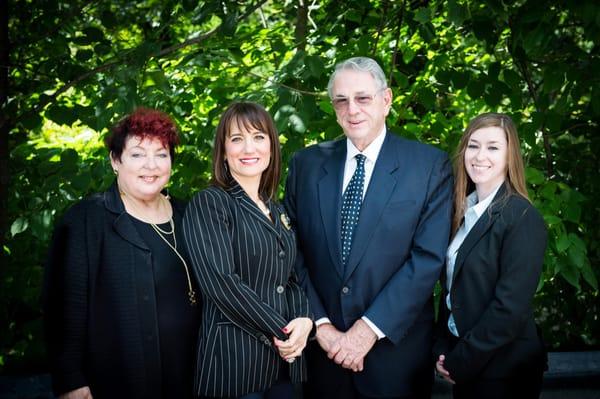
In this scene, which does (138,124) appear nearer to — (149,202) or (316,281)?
(149,202)

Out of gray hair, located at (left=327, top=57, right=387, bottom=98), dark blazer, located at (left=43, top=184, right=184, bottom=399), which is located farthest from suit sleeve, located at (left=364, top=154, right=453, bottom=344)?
dark blazer, located at (left=43, top=184, right=184, bottom=399)

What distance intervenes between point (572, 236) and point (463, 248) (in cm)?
97

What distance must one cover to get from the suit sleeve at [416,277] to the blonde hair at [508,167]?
0.28 ft

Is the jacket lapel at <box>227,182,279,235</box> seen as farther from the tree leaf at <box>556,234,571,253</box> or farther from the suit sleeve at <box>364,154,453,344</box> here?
the tree leaf at <box>556,234,571,253</box>

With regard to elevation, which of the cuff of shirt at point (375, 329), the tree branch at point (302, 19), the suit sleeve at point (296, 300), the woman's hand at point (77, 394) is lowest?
the woman's hand at point (77, 394)

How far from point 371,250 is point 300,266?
35 cm

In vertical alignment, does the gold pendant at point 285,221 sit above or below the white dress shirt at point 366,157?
below

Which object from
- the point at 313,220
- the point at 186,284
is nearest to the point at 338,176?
the point at 313,220

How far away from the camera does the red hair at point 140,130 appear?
2787mm

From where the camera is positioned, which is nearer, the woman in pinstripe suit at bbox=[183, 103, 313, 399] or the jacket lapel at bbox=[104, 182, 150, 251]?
the woman in pinstripe suit at bbox=[183, 103, 313, 399]

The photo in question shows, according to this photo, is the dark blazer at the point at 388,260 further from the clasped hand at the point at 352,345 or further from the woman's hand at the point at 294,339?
the woman's hand at the point at 294,339

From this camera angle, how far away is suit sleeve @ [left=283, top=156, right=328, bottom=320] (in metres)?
2.98

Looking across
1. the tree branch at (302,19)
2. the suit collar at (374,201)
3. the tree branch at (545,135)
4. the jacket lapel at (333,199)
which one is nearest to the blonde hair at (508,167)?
the suit collar at (374,201)

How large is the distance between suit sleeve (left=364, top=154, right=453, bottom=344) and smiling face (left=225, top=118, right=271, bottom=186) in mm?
752
